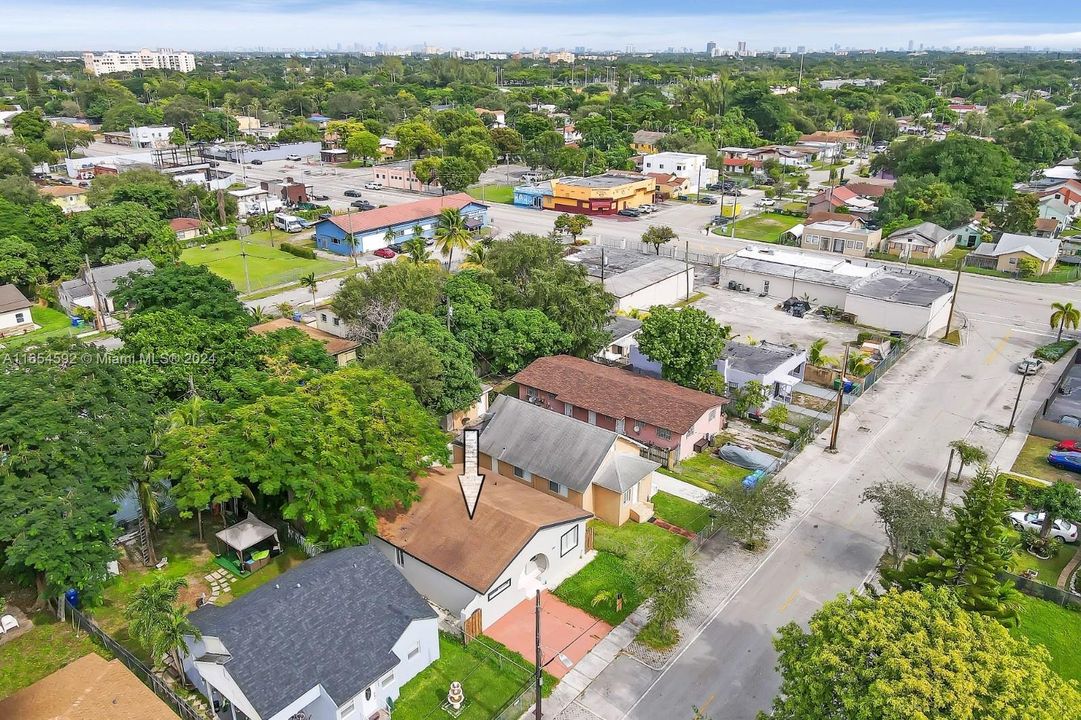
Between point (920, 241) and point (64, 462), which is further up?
point (64, 462)

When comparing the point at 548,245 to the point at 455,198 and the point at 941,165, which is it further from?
the point at 941,165

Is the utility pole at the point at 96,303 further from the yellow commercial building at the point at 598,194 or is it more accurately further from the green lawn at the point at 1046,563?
the green lawn at the point at 1046,563

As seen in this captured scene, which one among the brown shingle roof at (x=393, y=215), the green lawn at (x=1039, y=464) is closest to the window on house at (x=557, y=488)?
the green lawn at (x=1039, y=464)

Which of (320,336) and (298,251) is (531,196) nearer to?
(298,251)

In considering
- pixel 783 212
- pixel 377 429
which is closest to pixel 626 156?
pixel 783 212

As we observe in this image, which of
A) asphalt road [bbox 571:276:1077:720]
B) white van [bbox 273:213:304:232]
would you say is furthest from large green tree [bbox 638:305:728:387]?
white van [bbox 273:213:304:232]

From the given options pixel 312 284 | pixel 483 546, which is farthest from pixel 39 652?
pixel 312 284
